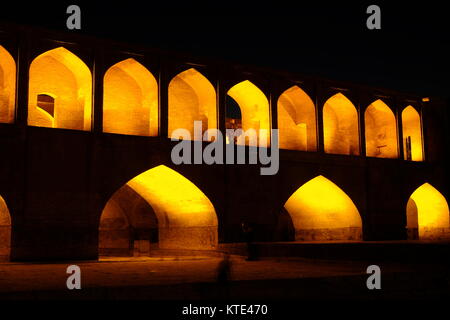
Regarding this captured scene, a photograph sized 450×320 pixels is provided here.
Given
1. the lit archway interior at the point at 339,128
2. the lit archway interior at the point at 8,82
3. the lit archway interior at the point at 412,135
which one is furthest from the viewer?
the lit archway interior at the point at 412,135

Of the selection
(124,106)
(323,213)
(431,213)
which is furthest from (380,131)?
(124,106)

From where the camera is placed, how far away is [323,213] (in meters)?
18.4

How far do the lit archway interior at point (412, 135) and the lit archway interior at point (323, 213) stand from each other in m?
3.64

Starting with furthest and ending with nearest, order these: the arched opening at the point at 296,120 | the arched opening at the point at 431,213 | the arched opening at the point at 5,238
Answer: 1. the arched opening at the point at 431,213
2. the arched opening at the point at 296,120
3. the arched opening at the point at 5,238

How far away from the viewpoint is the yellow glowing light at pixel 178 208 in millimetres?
15191

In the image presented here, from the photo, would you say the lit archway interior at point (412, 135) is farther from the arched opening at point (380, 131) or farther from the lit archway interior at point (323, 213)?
the lit archway interior at point (323, 213)

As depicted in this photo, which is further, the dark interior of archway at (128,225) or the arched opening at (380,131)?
the arched opening at (380,131)

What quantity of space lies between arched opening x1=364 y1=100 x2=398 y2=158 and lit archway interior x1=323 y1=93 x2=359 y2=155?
0.97m

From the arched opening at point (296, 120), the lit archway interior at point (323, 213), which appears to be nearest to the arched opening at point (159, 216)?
the lit archway interior at point (323, 213)

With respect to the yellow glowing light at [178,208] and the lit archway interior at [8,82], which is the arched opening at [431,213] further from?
the lit archway interior at [8,82]

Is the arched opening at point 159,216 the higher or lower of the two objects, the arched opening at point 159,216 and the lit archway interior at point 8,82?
the lower

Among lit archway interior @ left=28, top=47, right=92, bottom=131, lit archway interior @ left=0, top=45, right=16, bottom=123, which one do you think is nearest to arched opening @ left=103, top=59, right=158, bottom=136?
lit archway interior @ left=28, top=47, right=92, bottom=131

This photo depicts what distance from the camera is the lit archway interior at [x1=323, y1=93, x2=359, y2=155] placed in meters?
18.6

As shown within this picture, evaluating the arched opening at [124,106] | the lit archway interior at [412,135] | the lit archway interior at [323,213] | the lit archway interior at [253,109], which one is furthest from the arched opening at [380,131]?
the arched opening at [124,106]
